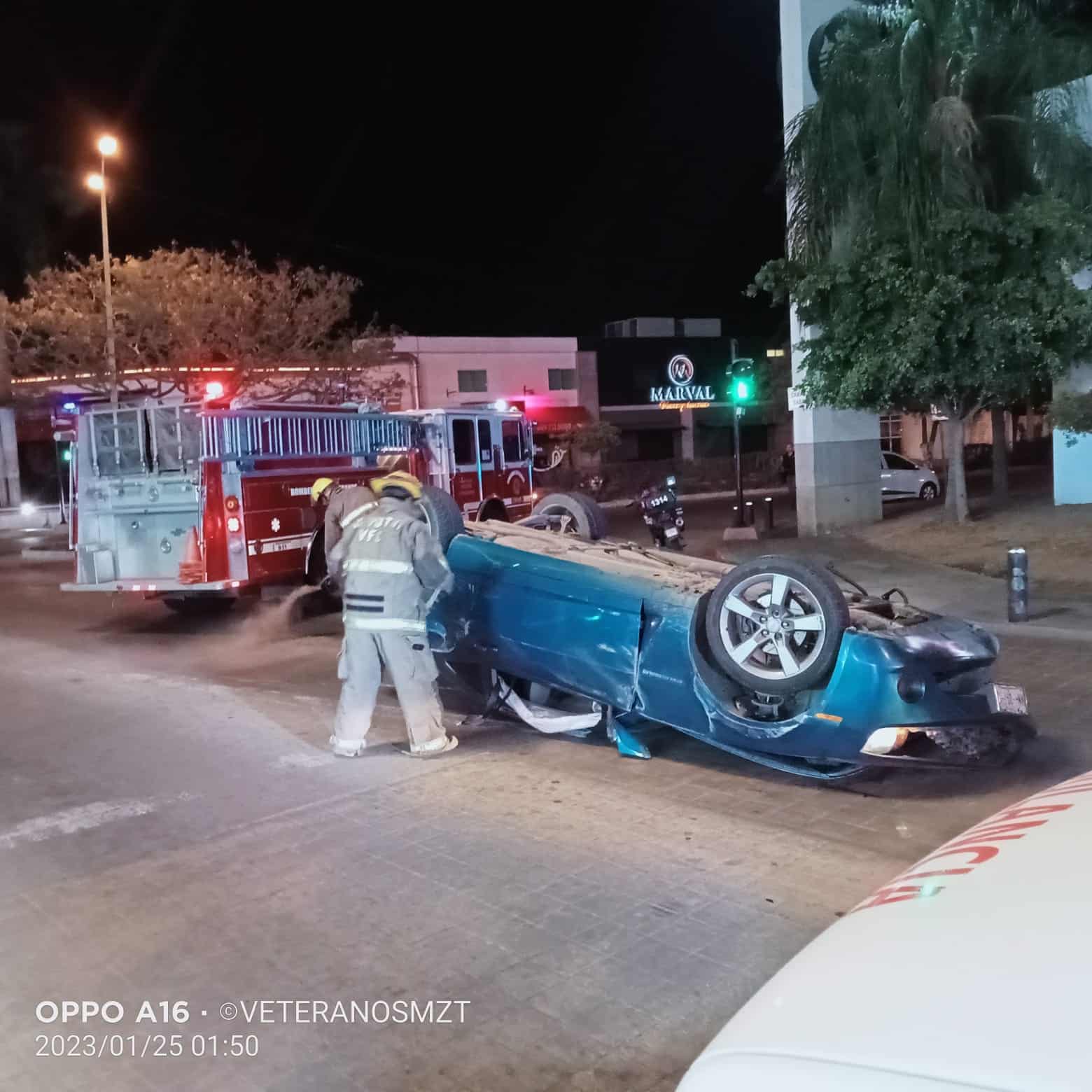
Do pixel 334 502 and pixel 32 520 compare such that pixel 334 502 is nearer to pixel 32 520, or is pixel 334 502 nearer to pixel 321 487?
pixel 321 487

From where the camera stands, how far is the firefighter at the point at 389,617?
21.5 ft

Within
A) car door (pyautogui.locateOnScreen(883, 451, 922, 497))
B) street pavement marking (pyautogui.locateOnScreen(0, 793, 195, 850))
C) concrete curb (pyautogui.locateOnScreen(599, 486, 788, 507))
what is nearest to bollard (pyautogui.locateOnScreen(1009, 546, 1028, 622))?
street pavement marking (pyautogui.locateOnScreen(0, 793, 195, 850))

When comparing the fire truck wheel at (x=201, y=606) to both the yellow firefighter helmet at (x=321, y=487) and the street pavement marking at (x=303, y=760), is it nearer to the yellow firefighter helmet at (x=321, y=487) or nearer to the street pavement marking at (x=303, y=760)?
the yellow firefighter helmet at (x=321, y=487)

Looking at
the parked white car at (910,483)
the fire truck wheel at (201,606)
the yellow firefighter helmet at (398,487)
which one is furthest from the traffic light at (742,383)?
the yellow firefighter helmet at (398,487)

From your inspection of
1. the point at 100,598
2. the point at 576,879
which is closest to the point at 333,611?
the point at 100,598

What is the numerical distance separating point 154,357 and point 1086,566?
22787 mm

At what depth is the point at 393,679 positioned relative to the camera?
666 centimetres

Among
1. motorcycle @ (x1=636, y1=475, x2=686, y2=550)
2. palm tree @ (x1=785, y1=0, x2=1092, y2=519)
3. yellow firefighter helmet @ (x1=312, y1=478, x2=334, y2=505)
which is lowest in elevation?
motorcycle @ (x1=636, y1=475, x2=686, y2=550)

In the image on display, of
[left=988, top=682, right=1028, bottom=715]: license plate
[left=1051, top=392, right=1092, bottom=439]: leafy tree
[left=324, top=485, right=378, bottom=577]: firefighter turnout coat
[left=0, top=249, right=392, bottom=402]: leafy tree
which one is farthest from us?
[left=0, top=249, right=392, bottom=402]: leafy tree

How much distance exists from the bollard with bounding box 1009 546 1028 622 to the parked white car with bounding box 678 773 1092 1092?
886cm

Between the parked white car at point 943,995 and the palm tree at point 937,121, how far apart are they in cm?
1502

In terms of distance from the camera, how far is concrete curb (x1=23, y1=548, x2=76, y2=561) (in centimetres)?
2281

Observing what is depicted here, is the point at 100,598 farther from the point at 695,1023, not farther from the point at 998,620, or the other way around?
the point at 695,1023

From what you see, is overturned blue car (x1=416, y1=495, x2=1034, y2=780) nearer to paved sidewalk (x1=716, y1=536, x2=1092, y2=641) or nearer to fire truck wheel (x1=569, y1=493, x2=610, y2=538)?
paved sidewalk (x1=716, y1=536, x2=1092, y2=641)
